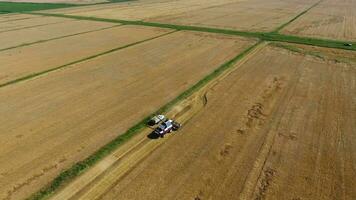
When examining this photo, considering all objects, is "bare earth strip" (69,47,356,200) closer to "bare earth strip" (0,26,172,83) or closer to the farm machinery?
the farm machinery

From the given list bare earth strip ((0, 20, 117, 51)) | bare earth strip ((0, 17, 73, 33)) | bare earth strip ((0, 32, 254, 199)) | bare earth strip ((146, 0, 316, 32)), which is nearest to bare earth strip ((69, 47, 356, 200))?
bare earth strip ((0, 32, 254, 199))

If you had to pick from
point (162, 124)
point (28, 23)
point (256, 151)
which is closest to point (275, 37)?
point (162, 124)

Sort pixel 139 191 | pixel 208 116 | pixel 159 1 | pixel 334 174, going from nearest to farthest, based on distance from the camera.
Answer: pixel 139 191, pixel 334 174, pixel 208 116, pixel 159 1

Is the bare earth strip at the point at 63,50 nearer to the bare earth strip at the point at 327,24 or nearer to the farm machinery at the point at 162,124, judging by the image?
the farm machinery at the point at 162,124

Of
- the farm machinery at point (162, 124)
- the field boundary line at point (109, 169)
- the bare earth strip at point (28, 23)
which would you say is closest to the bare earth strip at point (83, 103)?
the field boundary line at point (109, 169)

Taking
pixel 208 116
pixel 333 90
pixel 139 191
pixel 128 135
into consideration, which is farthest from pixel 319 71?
pixel 139 191

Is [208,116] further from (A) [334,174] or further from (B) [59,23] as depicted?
(B) [59,23]
